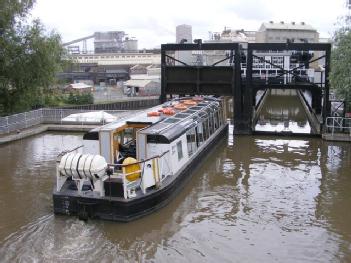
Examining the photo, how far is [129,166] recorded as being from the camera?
13.1m

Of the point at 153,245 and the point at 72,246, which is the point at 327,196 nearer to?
the point at 153,245

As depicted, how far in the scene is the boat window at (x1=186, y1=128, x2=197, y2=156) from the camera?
58.6 feet

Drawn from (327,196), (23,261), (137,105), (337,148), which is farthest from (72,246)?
(137,105)

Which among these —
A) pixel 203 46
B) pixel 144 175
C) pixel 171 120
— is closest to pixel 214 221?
pixel 144 175

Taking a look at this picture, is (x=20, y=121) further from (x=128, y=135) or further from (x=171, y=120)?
(x=171, y=120)

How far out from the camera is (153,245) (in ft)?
38.7

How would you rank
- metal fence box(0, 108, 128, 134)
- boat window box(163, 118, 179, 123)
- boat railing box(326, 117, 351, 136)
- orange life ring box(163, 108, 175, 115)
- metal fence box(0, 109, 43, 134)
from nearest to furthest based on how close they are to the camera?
boat window box(163, 118, 179, 123)
orange life ring box(163, 108, 175, 115)
boat railing box(326, 117, 351, 136)
metal fence box(0, 109, 43, 134)
metal fence box(0, 108, 128, 134)

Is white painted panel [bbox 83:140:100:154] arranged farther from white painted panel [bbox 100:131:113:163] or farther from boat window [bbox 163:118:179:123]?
boat window [bbox 163:118:179:123]

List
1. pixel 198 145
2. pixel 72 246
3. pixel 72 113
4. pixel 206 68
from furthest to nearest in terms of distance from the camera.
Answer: pixel 72 113
pixel 206 68
pixel 198 145
pixel 72 246

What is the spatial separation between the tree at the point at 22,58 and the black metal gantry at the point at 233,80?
760 cm

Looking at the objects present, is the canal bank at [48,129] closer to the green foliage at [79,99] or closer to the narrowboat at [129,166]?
the narrowboat at [129,166]

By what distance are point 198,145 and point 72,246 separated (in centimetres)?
937

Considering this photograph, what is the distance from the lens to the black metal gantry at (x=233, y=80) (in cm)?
2703

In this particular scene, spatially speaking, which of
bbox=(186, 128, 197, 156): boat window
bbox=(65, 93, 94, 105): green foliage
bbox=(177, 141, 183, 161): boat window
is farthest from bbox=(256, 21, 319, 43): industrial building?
bbox=(177, 141, 183, 161): boat window
